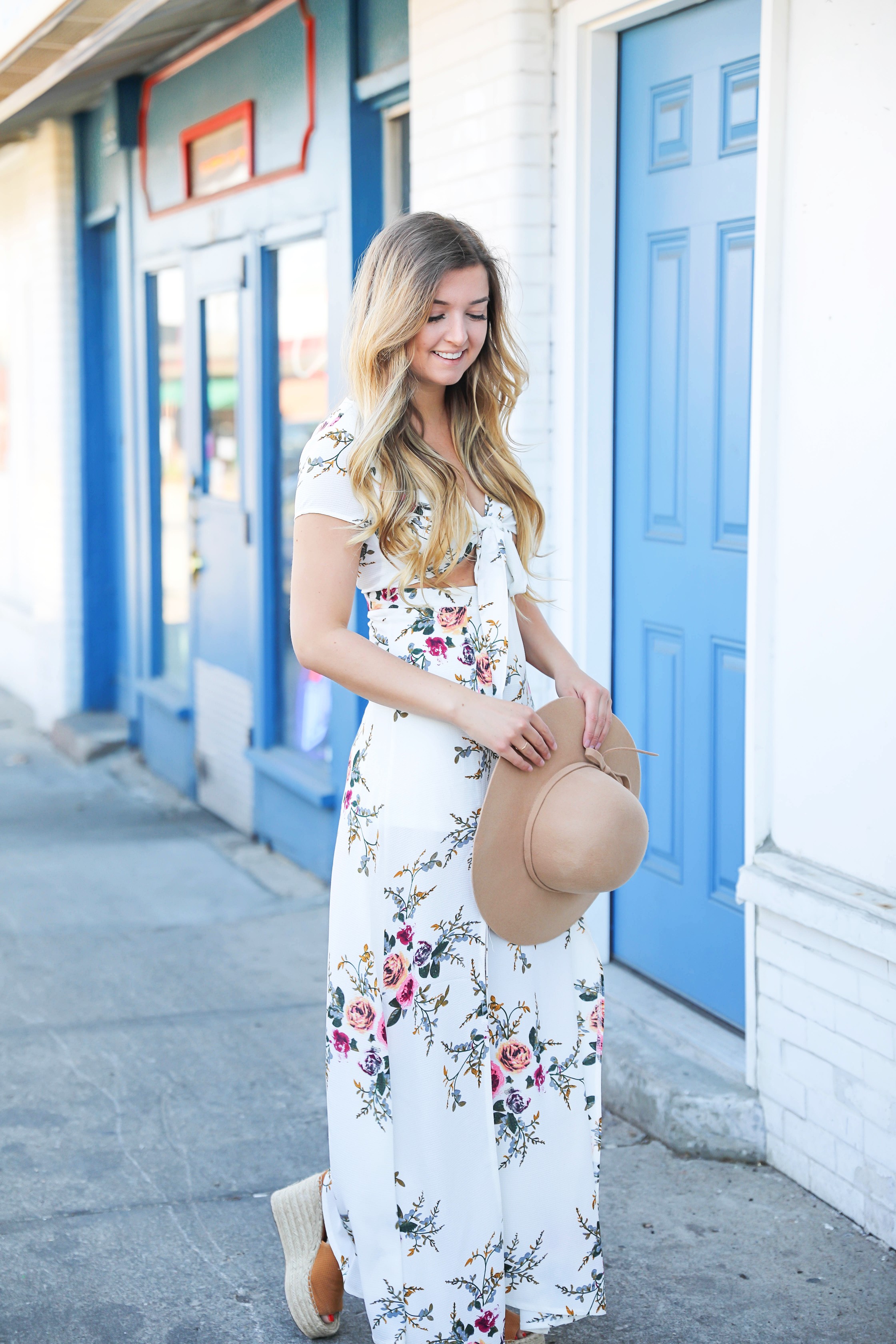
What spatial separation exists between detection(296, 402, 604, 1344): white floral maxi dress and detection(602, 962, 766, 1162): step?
2.95 feet

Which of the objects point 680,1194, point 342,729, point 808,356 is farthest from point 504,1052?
point 342,729

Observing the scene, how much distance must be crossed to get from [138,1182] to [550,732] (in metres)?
1.69

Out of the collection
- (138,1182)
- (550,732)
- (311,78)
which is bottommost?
(138,1182)

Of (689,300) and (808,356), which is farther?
(689,300)

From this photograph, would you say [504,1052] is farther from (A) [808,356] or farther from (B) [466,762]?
(A) [808,356]

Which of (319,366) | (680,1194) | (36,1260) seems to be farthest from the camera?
(319,366)

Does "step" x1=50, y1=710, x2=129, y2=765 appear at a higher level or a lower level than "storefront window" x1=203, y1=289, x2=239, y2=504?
lower

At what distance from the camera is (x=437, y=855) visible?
233 cm

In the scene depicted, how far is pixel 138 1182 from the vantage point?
327 centimetres

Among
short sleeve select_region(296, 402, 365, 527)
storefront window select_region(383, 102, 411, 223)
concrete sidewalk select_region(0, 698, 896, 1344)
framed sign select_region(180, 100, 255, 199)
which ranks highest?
framed sign select_region(180, 100, 255, 199)

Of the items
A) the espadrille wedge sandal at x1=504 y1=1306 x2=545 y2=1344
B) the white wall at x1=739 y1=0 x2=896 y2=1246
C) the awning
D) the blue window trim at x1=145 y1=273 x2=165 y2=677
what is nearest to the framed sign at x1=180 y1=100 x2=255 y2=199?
the awning

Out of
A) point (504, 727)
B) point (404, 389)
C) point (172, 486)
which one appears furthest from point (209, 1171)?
point (172, 486)

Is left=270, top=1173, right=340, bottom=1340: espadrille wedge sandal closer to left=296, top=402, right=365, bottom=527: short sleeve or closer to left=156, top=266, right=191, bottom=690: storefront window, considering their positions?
left=296, top=402, right=365, bottom=527: short sleeve

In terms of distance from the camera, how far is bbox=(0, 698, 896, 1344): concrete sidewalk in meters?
2.74
